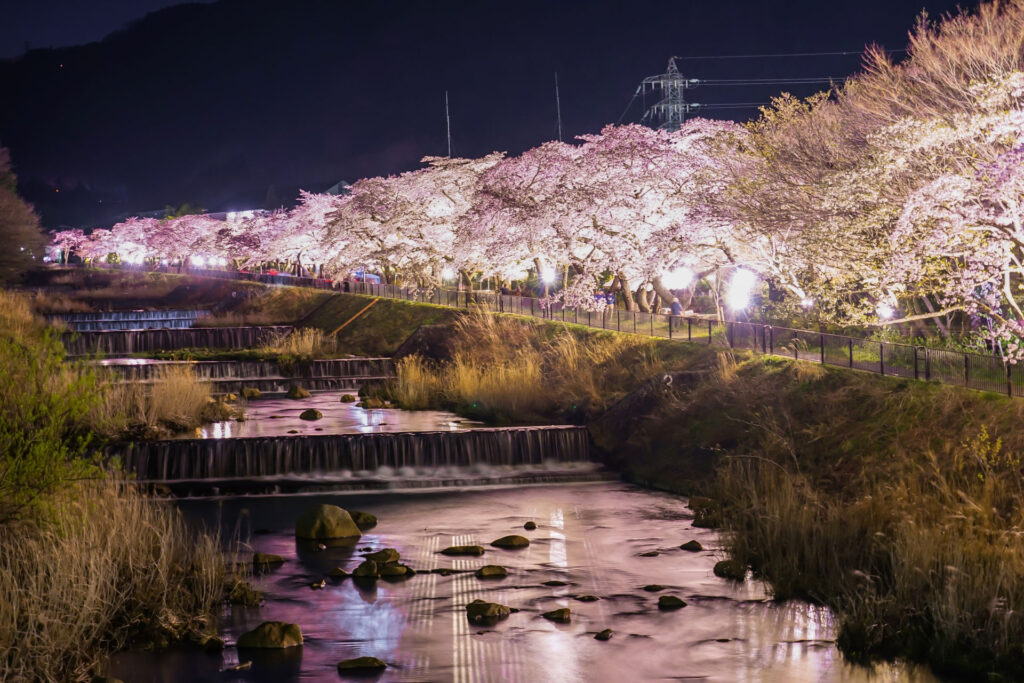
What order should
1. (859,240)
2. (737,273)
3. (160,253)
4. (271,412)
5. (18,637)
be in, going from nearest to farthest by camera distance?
(18,637) → (859,240) → (271,412) → (737,273) → (160,253)

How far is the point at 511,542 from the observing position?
21969 mm

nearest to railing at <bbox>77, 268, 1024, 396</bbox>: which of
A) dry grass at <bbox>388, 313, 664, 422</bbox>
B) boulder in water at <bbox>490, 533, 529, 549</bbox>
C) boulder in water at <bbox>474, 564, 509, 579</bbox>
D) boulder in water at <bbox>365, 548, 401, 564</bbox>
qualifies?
dry grass at <bbox>388, 313, 664, 422</bbox>

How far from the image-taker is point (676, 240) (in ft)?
133

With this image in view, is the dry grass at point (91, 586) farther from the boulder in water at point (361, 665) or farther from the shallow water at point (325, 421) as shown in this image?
the shallow water at point (325, 421)

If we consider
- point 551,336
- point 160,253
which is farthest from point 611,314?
point 160,253

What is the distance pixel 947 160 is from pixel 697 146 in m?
20.9

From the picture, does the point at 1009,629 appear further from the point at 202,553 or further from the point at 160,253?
the point at 160,253

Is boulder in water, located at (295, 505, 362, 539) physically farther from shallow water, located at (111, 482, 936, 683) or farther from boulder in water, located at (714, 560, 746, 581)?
boulder in water, located at (714, 560, 746, 581)

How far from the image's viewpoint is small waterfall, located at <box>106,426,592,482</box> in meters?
28.5

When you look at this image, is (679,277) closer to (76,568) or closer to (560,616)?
(560,616)

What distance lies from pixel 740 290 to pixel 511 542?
991 inches

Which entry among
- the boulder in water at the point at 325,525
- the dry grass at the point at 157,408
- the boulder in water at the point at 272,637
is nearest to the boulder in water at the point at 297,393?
the dry grass at the point at 157,408

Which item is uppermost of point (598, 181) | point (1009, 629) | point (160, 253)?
point (160, 253)

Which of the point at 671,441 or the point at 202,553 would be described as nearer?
the point at 202,553
